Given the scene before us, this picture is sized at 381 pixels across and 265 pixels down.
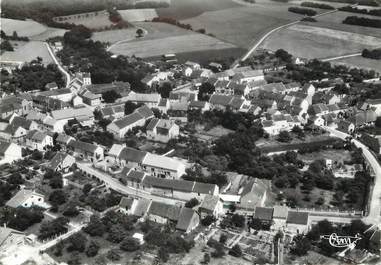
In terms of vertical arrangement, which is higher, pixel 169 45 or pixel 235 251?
pixel 235 251

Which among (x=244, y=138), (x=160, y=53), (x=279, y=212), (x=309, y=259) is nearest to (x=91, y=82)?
(x=160, y=53)

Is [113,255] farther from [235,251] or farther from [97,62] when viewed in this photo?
[97,62]

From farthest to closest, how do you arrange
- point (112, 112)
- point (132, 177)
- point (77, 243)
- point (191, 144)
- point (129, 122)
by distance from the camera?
point (112, 112) < point (129, 122) < point (191, 144) < point (132, 177) < point (77, 243)

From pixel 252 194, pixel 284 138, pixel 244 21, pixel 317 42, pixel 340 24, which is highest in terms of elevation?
pixel 340 24

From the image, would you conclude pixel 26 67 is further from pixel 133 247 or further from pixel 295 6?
pixel 295 6

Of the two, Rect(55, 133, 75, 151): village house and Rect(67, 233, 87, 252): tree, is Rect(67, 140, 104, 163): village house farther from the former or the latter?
Rect(67, 233, 87, 252): tree

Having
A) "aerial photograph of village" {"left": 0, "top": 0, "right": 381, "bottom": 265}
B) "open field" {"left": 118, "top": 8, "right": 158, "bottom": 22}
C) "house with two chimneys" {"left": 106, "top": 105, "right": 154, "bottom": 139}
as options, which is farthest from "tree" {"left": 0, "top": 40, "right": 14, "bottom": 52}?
"house with two chimneys" {"left": 106, "top": 105, "right": 154, "bottom": 139}

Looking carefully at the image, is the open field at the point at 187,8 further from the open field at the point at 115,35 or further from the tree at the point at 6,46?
the tree at the point at 6,46

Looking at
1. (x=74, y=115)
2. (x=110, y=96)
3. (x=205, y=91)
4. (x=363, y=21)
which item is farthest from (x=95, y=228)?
(x=363, y=21)
